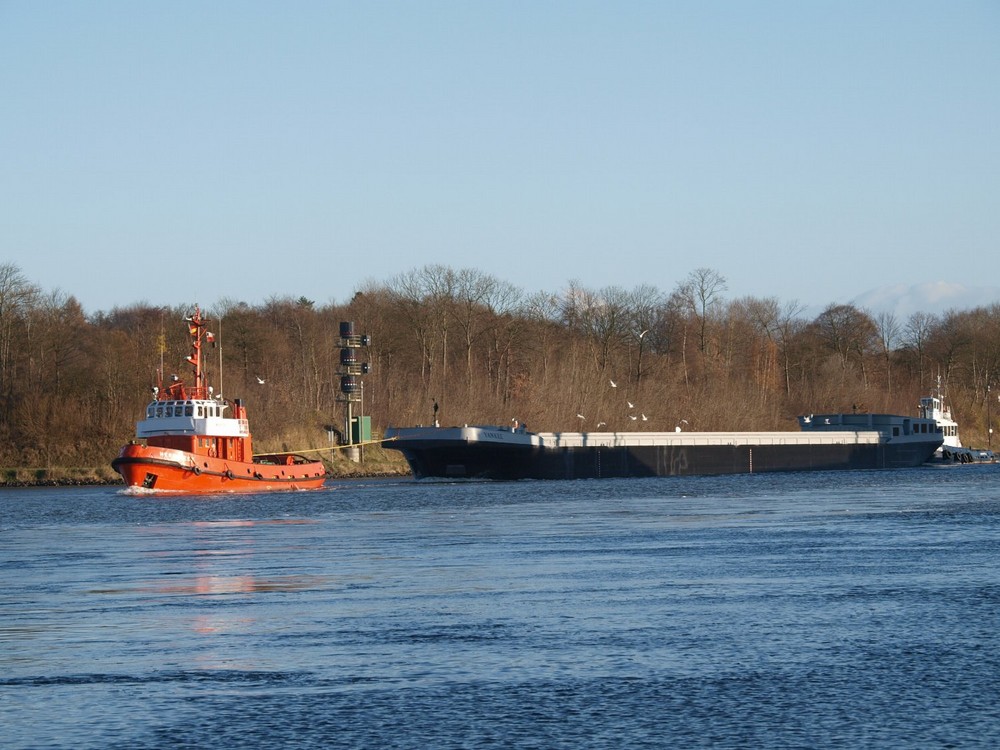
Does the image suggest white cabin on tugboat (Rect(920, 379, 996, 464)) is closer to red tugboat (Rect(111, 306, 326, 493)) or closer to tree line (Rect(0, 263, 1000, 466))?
tree line (Rect(0, 263, 1000, 466))

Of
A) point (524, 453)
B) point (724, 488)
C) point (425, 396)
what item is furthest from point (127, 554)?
point (425, 396)

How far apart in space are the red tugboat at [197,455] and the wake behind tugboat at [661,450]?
9.89 m

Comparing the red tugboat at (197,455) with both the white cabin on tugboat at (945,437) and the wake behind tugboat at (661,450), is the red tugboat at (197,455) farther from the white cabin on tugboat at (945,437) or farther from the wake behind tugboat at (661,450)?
the white cabin on tugboat at (945,437)

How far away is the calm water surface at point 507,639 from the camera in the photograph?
1313 centimetres

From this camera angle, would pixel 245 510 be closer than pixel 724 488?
Yes

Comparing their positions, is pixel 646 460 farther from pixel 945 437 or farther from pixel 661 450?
pixel 945 437

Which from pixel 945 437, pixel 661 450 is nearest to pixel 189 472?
pixel 661 450

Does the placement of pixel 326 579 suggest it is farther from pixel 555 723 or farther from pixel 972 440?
pixel 972 440

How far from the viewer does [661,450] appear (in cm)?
8800

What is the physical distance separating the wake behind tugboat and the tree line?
1092 cm

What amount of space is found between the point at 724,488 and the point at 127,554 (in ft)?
133

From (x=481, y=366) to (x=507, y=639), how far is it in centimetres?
9880

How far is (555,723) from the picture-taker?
43.3 feet

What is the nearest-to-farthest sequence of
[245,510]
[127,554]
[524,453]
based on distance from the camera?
[127,554], [245,510], [524,453]
